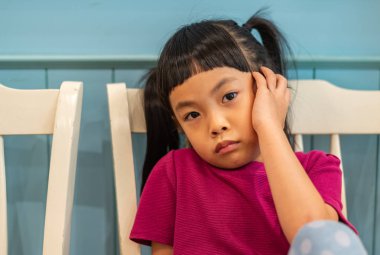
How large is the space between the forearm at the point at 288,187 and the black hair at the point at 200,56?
13 cm

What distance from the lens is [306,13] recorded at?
35.4 inches

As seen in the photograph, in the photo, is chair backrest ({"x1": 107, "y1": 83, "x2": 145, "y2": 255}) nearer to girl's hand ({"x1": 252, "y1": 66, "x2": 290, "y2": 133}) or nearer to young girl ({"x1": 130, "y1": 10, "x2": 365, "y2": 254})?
young girl ({"x1": 130, "y1": 10, "x2": 365, "y2": 254})

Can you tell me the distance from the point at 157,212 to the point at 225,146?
17cm

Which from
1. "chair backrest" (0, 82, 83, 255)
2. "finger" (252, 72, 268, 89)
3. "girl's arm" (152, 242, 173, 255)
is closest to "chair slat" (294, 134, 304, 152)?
"finger" (252, 72, 268, 89)

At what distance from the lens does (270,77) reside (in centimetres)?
68

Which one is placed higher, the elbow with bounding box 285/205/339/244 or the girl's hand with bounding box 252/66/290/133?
the girl's hand with bounding box 252/66/290/133

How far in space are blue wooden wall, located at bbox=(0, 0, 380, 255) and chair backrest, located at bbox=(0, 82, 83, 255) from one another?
12 cm

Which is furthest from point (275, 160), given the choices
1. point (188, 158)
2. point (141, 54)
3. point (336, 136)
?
point (141, 54)

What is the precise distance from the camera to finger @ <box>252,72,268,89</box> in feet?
2.15

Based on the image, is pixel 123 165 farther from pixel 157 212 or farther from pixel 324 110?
pixel 324 110

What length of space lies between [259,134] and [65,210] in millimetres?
356

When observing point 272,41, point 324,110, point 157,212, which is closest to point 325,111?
point 324,110

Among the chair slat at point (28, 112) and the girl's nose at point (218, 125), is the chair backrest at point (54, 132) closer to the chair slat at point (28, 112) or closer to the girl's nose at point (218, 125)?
the chair slat at point (28, 112)

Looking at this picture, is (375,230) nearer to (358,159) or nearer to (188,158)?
(358,159)
